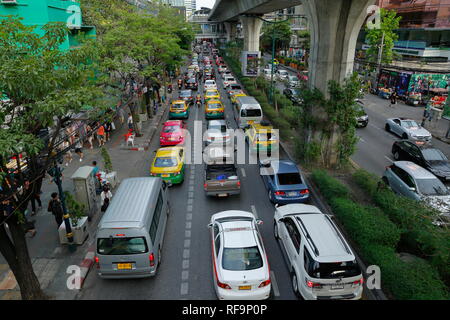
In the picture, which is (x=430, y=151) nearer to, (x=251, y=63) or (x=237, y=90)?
(x=237, y=90)

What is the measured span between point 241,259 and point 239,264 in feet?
0.53

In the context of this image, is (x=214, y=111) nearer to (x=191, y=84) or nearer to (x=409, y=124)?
(x=409, y=124)

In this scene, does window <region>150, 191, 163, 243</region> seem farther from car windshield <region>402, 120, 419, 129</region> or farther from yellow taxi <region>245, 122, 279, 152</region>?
car windshield <region>402, 120, 419, 129</region>

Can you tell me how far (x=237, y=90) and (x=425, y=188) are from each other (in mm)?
26731

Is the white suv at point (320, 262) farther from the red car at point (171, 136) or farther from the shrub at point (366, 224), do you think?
Answer: the red car at point (171, 136)

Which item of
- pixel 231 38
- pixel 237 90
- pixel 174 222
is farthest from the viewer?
pixel 231 38

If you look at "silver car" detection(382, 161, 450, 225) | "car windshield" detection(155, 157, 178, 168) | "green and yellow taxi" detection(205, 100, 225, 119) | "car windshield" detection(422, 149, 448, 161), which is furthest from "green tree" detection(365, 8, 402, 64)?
"car windshield" detection(155, 157, 178, 168)

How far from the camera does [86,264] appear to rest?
10727mm

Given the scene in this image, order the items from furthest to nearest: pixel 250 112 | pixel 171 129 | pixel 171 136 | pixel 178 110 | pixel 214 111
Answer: pixel 178 110
pixel 214 111
pixel 250 112
pixel 171 129
pixel 171 136

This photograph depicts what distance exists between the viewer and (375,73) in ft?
144

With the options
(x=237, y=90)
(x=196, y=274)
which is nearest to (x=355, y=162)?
(x=196, y=274)

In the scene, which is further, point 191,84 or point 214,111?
point 191,84

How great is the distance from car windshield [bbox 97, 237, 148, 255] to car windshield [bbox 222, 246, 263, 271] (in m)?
2.32

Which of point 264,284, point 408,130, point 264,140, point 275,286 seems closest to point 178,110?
point 264,140
